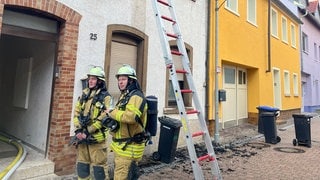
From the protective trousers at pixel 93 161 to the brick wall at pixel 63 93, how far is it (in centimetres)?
145

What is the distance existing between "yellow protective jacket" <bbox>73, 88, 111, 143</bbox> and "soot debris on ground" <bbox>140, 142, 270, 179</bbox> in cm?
197

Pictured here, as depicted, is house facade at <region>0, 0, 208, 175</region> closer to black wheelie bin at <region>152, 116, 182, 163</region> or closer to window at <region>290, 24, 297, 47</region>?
black wheelie bin at <region>152, 116, 182, 163</region>

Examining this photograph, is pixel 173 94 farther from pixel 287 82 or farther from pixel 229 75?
pixel 287 82

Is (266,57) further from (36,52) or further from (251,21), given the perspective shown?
(36,52)

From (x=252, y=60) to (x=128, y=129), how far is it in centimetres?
1081

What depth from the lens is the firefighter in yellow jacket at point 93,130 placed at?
397cm

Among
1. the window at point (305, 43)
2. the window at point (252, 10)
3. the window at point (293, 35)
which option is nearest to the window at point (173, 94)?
the window at point (252, 10)

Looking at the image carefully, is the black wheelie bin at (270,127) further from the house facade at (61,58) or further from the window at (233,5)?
the window at (233,5)

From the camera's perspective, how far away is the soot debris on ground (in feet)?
19.3

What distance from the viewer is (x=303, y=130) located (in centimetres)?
921

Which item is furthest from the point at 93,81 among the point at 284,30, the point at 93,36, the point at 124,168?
the point at 284,30

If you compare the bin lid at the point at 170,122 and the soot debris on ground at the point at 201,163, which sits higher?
the bin lid at the point at 170,122

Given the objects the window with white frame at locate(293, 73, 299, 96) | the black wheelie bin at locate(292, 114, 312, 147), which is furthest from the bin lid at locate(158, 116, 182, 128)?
the window with white frame at locate(293, 73, 299, 96)

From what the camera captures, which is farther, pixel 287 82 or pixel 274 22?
pixel 287 82
